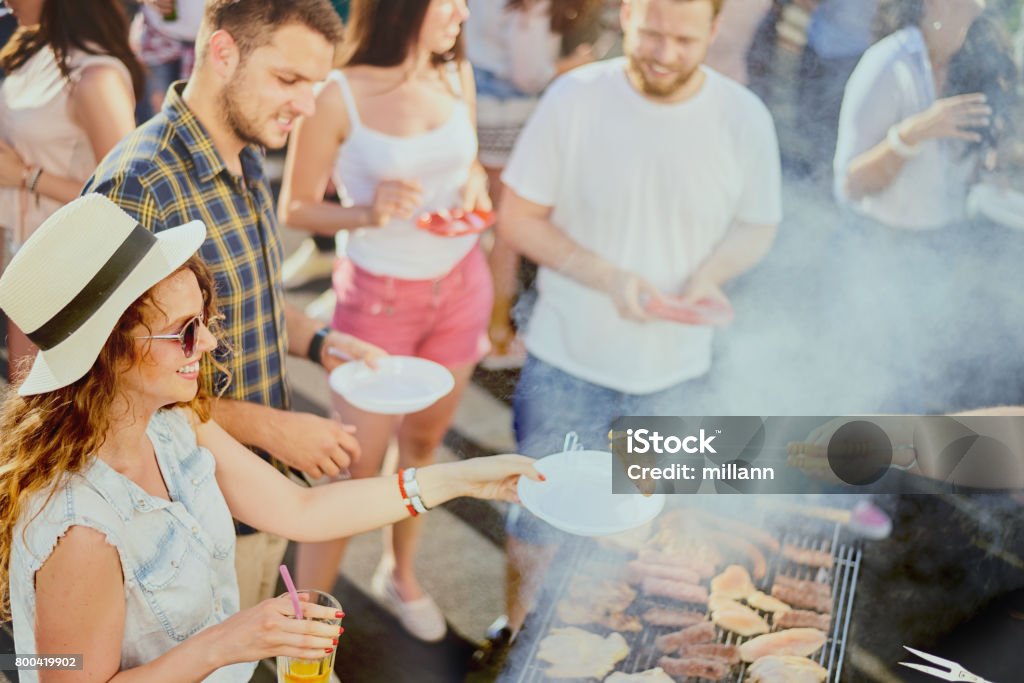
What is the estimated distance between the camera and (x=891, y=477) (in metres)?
2.67

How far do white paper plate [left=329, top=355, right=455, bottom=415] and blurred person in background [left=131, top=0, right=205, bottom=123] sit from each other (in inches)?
37.6

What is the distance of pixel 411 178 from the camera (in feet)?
8.39

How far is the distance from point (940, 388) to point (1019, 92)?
73 cm

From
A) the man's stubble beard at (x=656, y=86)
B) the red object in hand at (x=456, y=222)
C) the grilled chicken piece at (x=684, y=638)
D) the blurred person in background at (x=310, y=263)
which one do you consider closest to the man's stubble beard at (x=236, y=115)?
the red object in hand at (x=456, y=222)

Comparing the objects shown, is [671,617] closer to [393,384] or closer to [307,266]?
[393,384]

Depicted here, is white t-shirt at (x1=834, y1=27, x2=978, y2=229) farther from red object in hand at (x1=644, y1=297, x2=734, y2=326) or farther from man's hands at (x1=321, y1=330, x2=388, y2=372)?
man's hands at (x1=321, y1=330, x2=388, y2=372)

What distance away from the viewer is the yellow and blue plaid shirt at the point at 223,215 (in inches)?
77.0

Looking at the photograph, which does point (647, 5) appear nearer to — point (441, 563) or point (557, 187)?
point (557, 187)

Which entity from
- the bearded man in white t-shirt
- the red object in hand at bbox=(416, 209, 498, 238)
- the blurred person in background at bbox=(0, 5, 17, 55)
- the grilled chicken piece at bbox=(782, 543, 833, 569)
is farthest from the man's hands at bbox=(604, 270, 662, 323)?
the blurred person in background at bbox=(0, 5, 17, 55)

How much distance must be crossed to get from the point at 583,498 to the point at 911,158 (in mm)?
1133

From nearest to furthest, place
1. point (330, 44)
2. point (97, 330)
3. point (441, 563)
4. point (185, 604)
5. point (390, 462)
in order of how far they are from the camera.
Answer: point (97, 330)
point (185, 604)
point (330, 44)
point (390, 462)
point (441, 563)

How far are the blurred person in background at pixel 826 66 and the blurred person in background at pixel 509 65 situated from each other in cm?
48

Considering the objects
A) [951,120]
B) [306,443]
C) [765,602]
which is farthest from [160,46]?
[765,602]

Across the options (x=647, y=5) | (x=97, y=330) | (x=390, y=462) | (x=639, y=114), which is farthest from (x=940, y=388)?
(x=97, y=330)
